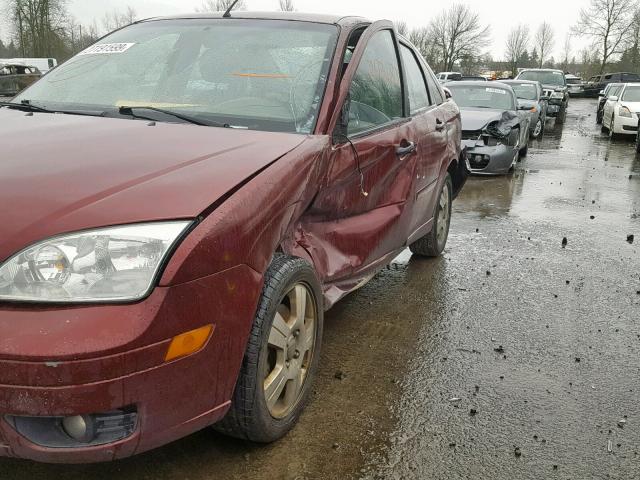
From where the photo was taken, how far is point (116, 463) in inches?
91.5

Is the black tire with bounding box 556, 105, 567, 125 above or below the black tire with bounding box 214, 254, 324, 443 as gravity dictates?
below

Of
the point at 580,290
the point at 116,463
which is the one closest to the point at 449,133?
the point at 580,290

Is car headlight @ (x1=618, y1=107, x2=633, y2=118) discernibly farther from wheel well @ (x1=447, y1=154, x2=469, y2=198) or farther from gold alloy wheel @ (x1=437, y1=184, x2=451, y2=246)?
gold alloy wheel @ (x1=437, y1=184, x2=451, y2=246)

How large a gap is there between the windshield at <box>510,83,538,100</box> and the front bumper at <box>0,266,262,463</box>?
1452 centimetres

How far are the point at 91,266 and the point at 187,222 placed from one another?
306mm

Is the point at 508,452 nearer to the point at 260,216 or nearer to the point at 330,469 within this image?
the point at 330,469

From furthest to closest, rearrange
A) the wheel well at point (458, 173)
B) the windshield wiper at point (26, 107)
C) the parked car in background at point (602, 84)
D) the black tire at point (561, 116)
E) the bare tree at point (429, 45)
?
the bare tree at point (429, 45)
the parked car in background at point (602, 84)
the black tire at point (561, 116)
the wheel well at point (458, 173)
the windshield wiper at point (26, 107)

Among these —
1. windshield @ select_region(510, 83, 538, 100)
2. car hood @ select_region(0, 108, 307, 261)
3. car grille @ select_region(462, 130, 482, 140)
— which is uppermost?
car hood @ select_region(0, 108, 307, 261)

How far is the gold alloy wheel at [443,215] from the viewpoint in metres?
5.12

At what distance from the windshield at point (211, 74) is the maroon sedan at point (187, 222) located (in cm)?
1

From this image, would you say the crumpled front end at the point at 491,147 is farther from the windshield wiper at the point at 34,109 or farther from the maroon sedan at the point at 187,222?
the windshield wiper at the point at 34,109

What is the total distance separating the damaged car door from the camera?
283 cm

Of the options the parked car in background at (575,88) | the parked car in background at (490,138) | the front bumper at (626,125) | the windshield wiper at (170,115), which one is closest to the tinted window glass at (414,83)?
the windshield wiper at (170,115)

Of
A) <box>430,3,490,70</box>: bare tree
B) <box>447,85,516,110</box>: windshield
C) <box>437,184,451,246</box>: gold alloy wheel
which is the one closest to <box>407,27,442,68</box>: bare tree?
<box>430,3,490,70</box>: bare tree
